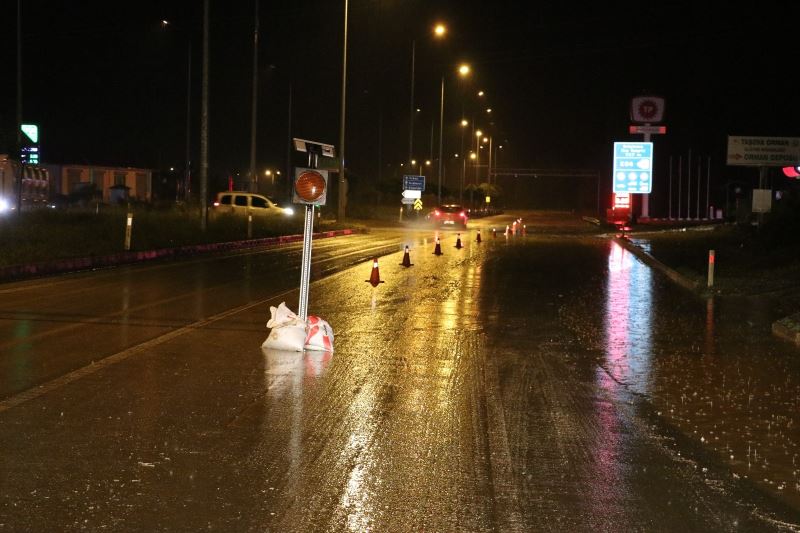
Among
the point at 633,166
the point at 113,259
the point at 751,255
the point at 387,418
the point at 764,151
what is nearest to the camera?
the point at 387,418

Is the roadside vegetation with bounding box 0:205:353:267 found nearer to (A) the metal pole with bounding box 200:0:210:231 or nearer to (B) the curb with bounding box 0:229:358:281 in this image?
(B) the curb with bounding box 0:229:358:281

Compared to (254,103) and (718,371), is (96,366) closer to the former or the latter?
(718,371)

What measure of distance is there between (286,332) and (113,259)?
49.9ft

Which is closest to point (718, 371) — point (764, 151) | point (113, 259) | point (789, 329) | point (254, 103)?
point (789, 329)

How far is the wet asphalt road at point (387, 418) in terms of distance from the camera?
604 centimetres

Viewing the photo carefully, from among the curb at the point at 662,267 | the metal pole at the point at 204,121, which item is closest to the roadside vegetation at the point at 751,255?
the curb at the point at 662,267

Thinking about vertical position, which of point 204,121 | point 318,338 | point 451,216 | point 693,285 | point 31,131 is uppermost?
point 204,121

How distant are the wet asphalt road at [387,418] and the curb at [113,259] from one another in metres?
4.42

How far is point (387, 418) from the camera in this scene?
855 centimetres

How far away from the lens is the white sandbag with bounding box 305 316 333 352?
39.3ft

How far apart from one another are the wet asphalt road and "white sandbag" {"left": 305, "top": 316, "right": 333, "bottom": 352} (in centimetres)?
18

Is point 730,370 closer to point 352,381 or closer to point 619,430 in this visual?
point 619,430

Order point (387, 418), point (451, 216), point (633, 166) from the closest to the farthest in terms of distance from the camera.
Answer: point (387, 418) → point (451, 216) → point (633, 166)

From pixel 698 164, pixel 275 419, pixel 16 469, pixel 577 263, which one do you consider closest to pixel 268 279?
pixel 577 263
